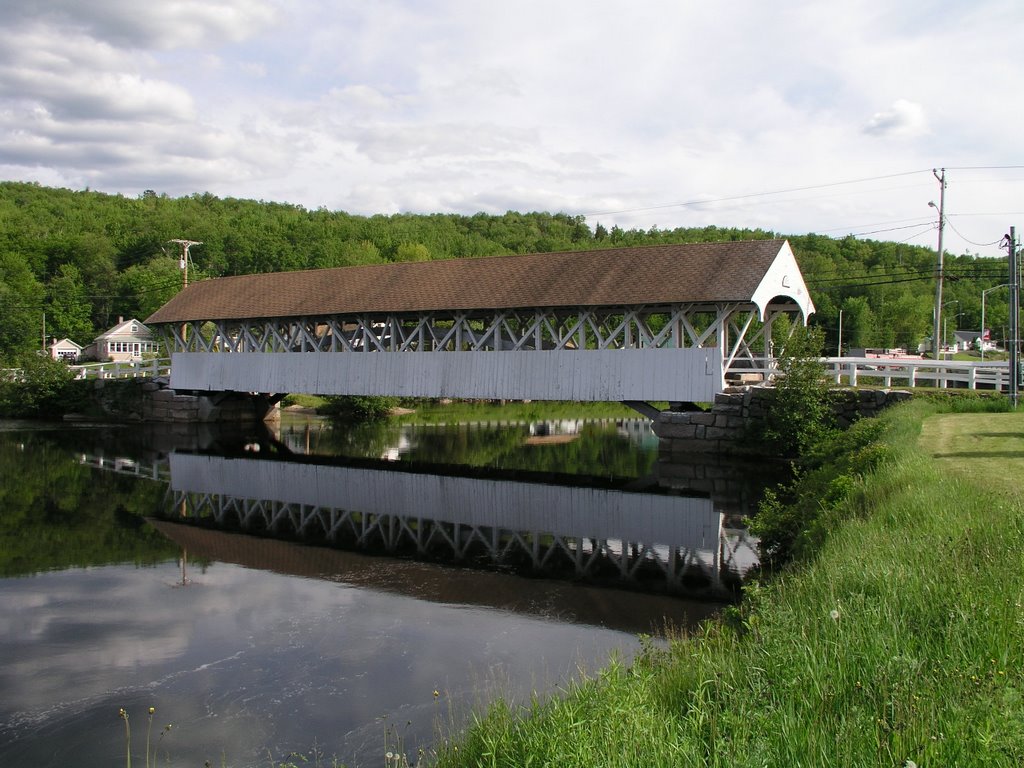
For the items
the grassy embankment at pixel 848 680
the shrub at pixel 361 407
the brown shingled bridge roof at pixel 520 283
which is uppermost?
the brown shingled bridge roof at pixel 520 283

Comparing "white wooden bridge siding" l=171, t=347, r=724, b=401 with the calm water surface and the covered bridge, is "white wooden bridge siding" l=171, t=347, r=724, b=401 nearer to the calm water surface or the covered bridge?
the covered bridge

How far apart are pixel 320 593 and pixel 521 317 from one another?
1651 cm

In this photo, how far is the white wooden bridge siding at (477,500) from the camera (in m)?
13.1

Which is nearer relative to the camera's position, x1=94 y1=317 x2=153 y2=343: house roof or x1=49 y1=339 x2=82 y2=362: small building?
x1=49 y1=339 x2=82 y2=362: small building

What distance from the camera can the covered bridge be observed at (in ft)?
68.1

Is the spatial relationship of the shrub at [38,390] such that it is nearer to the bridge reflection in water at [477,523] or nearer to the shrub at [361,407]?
the shrub at [361,407]

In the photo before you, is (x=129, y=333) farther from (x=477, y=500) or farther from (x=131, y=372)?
(x=477, y=500)

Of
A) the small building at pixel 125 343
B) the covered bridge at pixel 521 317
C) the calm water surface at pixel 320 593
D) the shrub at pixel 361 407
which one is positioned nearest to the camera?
the calm water surface at pixel 320 593

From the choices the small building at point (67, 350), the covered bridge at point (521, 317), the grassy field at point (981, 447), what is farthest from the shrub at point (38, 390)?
the grassy field at point (981, 447)

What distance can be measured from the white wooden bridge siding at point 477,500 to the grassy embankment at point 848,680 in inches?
236

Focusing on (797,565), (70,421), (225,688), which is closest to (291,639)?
(225,688)

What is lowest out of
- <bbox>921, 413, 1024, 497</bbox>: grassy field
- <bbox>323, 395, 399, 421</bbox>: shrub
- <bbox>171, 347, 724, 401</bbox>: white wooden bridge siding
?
<bbox>323, 395, 399, 421</bbox>: shrub

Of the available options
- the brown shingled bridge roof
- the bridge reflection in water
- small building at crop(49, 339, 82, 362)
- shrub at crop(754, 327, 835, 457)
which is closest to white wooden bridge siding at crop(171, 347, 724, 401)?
the brown shingled bridge roof

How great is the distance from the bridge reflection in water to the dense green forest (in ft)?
142
